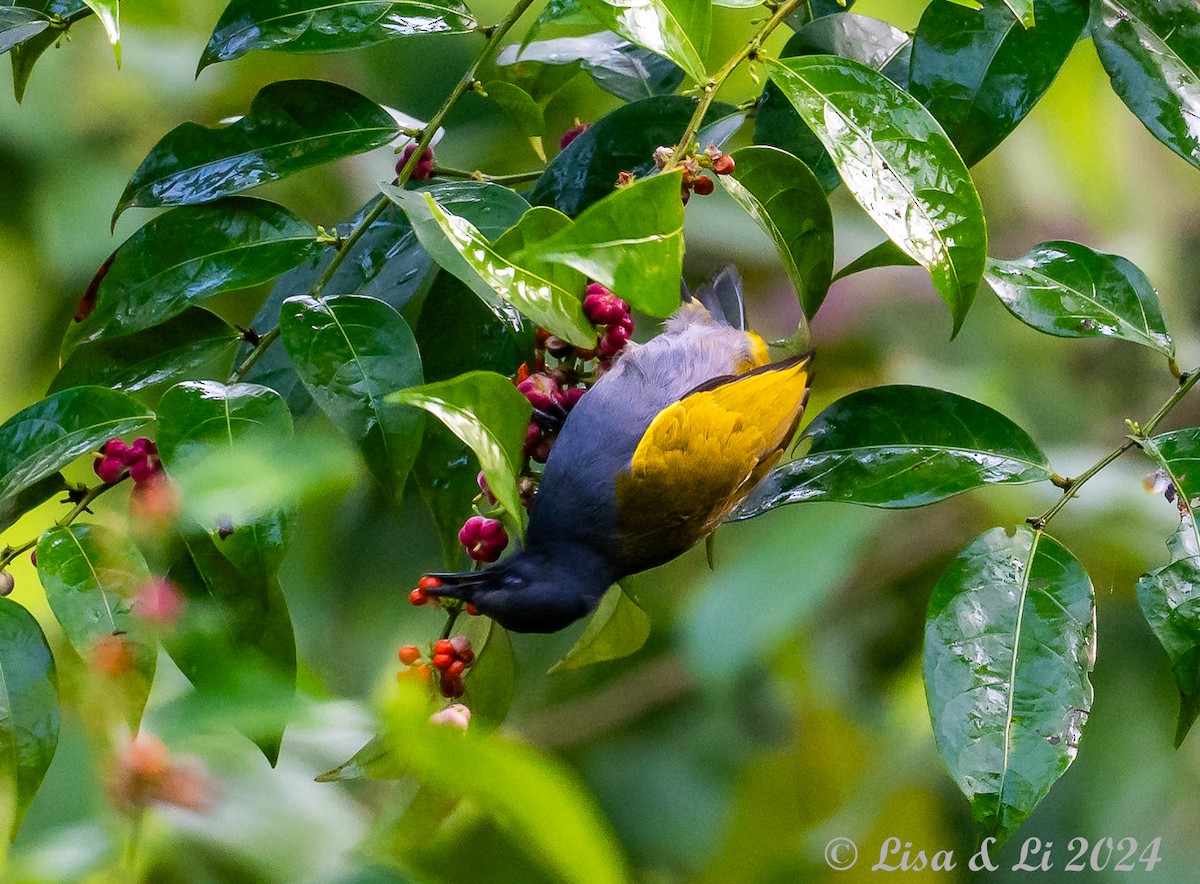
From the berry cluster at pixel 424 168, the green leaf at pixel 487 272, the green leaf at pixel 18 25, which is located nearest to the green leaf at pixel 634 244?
the green leaf at pixel 487 272

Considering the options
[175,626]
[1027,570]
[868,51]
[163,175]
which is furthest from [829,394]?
[175,626]

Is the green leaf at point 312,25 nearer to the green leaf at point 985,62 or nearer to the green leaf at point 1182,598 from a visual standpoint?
the green leaf at point 985,62

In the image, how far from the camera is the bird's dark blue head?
3.29 ft

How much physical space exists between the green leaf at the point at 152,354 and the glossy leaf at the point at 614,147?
349 mm

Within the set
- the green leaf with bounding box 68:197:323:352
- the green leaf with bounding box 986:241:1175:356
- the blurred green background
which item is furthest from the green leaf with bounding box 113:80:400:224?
the green leaf with bounding box 986:241:1175:356

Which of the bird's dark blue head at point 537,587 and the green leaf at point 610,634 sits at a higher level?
the bird's dark blue head at point 537,587

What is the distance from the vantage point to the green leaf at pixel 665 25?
0.85 m

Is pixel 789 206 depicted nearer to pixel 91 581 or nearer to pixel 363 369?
pixel 363 369

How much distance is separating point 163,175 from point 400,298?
252 millimetres

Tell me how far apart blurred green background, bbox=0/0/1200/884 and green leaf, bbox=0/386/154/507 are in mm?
308

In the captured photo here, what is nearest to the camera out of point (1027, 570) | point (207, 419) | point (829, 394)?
point (207, 419)

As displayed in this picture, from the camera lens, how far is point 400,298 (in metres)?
1.09

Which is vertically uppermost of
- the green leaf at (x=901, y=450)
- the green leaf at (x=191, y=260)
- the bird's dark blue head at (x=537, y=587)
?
the green leaf at (x=191, y=260)

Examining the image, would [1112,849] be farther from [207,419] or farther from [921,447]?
[207,419]
